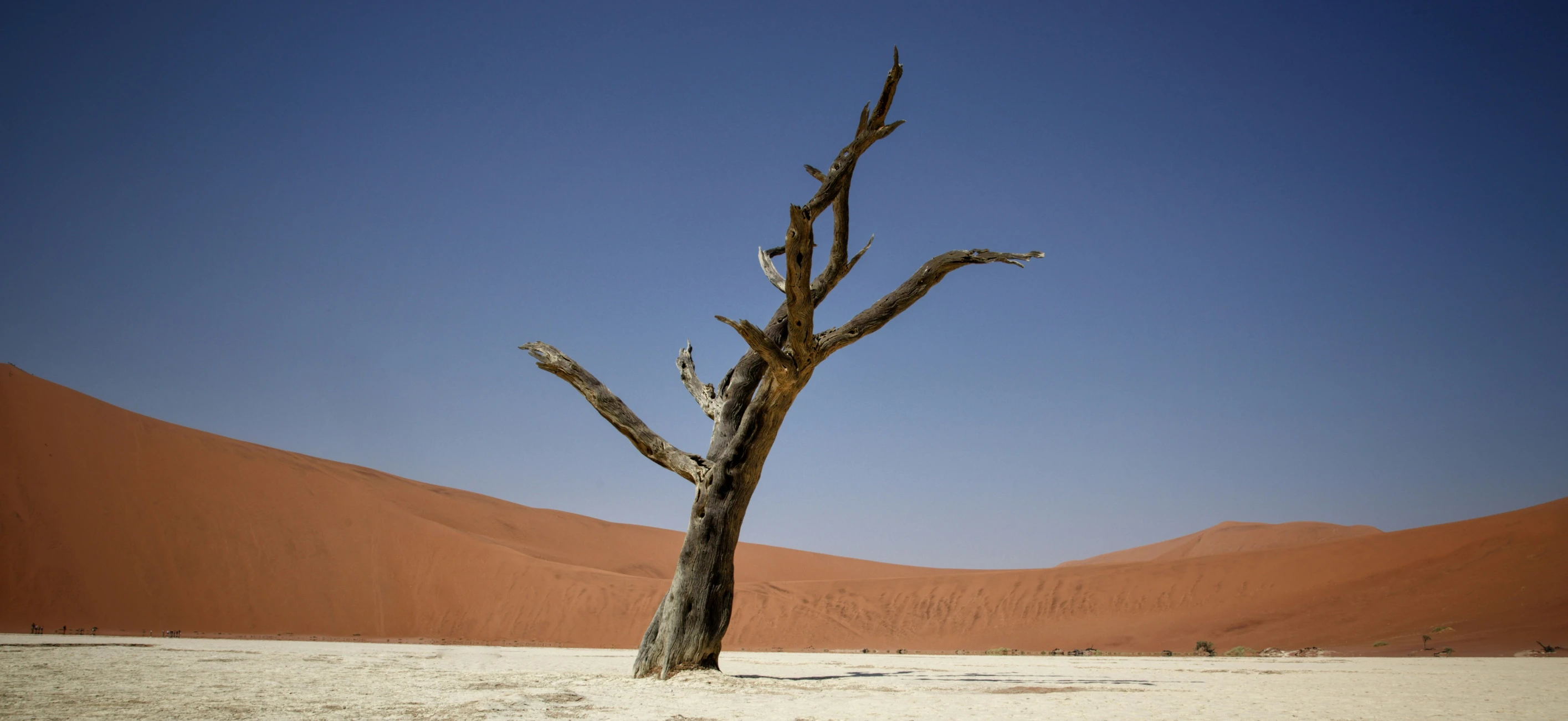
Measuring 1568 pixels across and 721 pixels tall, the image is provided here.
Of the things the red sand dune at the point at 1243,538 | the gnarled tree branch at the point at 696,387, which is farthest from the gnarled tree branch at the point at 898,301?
the red sand dune at the point at 1243,538

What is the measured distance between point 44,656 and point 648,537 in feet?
143

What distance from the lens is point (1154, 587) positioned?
27953 millimetres

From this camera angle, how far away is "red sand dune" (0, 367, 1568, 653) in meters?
20.8

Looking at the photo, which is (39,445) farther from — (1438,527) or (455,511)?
(1438,527)

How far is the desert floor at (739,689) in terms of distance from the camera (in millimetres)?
5527

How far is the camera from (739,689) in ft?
24.0

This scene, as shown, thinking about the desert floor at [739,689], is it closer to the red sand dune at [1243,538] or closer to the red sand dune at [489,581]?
the red sand dune at [489,581]

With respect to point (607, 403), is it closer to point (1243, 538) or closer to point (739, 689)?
point (739, 689)

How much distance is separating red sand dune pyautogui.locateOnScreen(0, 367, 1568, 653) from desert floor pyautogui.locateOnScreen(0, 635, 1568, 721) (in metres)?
9.21

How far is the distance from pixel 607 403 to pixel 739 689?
3499 millimetres

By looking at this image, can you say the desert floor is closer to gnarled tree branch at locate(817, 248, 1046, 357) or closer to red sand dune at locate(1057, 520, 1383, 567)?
gnarled tree branch at locate(817, 248, 1046, 357)

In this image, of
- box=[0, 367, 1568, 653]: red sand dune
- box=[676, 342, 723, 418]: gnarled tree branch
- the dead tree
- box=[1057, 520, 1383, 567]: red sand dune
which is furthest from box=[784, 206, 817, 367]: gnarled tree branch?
box=[1057, 520, 1383, 567]: red sand dune

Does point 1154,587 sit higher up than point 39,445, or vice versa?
point 39,445

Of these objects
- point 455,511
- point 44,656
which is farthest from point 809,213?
point 455,511
